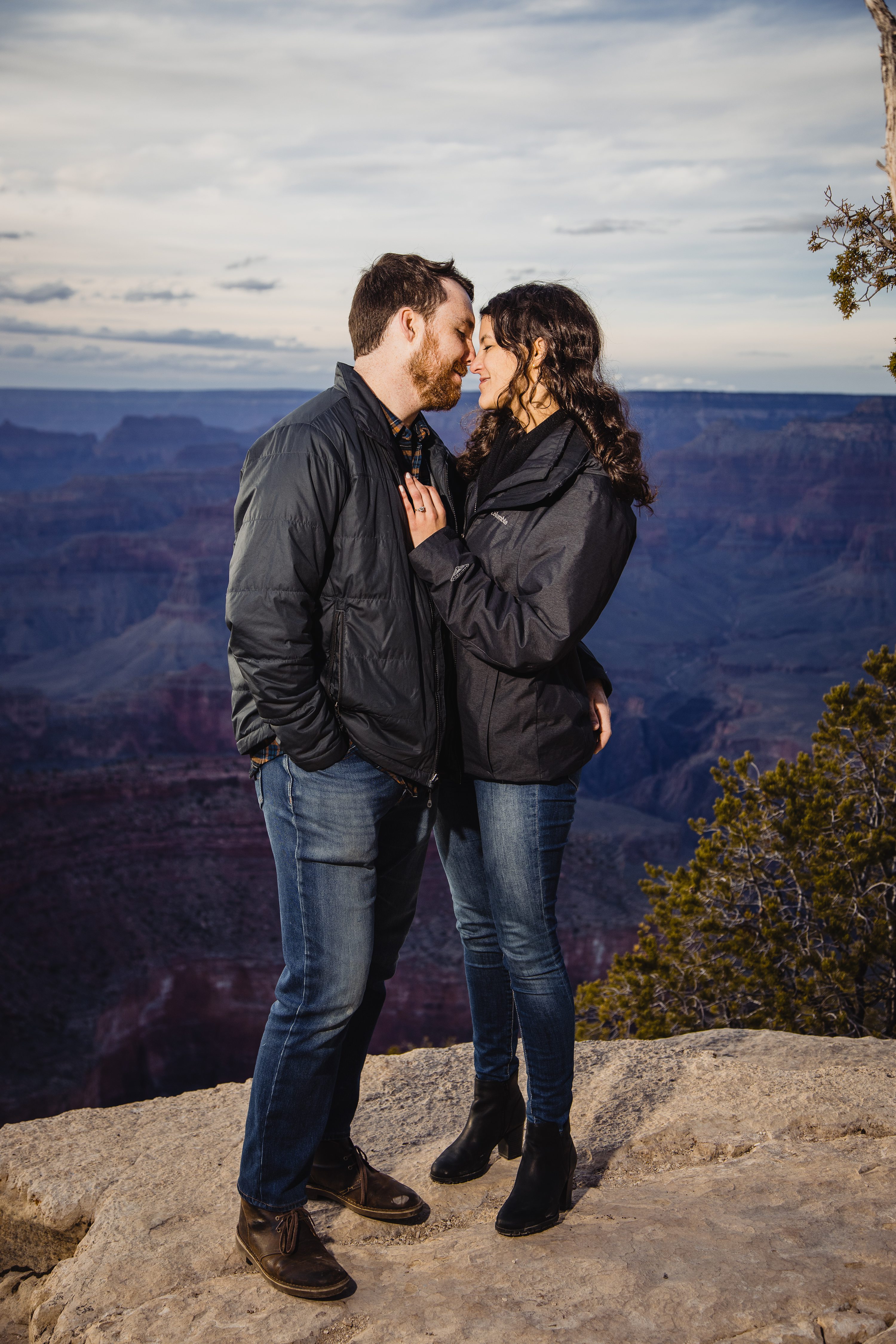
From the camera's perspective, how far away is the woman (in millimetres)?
2201

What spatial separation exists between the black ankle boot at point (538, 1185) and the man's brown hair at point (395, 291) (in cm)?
191

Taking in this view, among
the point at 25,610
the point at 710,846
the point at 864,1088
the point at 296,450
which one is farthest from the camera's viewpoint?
the point at 25,610

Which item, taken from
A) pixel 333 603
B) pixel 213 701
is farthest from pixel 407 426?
pixel 213 701

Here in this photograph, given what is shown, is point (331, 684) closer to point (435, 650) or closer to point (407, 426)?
point (435, 650)

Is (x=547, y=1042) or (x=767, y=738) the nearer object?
(x=547, y=1042)

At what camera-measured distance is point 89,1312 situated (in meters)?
2.34

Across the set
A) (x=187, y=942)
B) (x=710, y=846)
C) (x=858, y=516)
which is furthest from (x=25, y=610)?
(x=710, y=846)

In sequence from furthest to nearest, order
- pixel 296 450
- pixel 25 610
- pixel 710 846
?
pixel 25 610 < pixel 710 846 < pixel 296 450

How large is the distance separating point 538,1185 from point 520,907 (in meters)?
0.69

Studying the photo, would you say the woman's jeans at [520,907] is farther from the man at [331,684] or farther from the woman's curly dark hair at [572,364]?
the woman's curly dark hair at [572,364]

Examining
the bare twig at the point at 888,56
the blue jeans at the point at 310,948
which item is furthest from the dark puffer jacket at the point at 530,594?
the bare twig at the point at 888,56

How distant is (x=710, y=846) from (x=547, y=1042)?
3.75m

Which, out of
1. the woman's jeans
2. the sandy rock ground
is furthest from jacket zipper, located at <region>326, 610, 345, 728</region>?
the sandy rock ground

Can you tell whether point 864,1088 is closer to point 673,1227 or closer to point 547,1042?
point 673,1227
